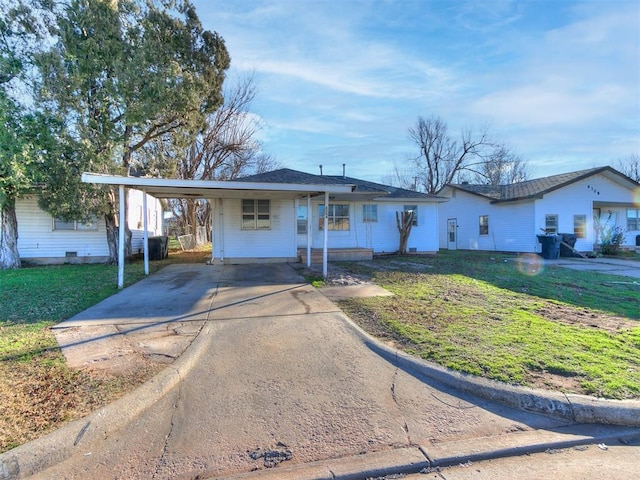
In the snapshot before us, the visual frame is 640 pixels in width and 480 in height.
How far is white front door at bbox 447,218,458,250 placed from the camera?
78.4 ft

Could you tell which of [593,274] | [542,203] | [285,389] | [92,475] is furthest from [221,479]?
[542,203]

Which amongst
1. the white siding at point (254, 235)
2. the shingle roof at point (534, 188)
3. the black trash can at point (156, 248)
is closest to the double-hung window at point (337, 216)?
the white siding at point (254, 235)

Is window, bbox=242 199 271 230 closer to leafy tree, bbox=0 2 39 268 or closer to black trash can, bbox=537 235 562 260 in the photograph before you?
leafy tree, bbox=0 2 39 268

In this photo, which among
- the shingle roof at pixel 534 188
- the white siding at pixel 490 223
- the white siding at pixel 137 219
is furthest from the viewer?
the white siding at pixel 490 223

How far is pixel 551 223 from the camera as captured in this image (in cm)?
1858

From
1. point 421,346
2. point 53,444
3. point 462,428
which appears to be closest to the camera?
point 53,444

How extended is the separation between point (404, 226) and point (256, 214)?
700cm

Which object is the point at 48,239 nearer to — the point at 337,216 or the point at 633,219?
the point at 337,216

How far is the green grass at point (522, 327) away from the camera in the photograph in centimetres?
367

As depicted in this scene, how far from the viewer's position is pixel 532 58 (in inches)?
423

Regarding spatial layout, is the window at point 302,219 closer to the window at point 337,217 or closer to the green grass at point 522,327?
the window at point 337,217

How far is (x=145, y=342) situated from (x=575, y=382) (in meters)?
5.02

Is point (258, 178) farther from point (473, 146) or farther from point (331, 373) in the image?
point (473, 146)

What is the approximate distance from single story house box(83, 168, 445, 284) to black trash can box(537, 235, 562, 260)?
4902 mm
